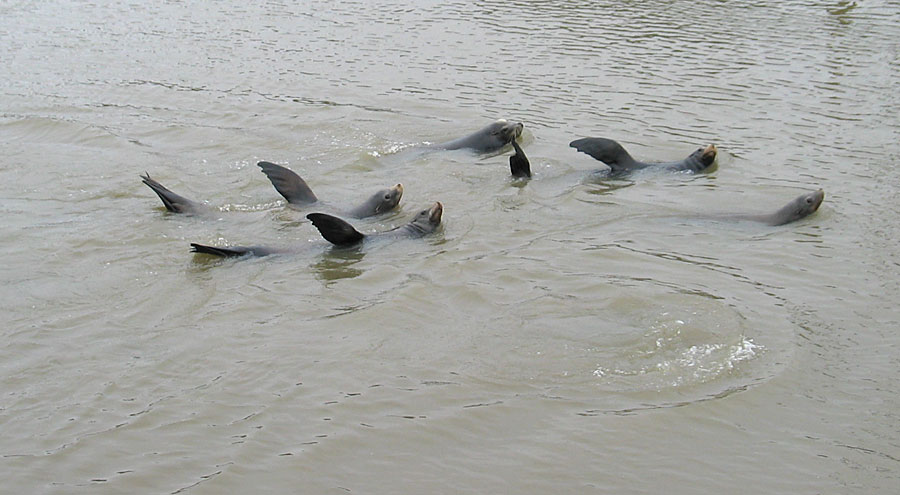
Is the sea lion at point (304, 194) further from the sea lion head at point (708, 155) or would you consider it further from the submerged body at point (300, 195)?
the sea lion head at point (708, 155)

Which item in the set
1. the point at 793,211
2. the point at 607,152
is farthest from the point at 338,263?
the point at 793,211

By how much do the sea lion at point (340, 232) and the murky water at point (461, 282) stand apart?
14 cm

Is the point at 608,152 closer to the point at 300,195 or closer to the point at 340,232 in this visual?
the point at 300,195

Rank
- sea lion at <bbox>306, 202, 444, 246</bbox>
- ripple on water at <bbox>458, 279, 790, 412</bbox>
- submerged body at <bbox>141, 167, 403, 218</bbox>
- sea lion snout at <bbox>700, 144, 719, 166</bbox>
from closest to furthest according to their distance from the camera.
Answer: ripple on water at <bbox>458, 279, 790, 412</bbox>, sea lion at <bbox>306, 202, 444, 246</bbox>, submerged body at <bbox>141, 167, 403, 218</bbox>, sea lion snout at <bbox>700, 144, 719, 166</bbox>

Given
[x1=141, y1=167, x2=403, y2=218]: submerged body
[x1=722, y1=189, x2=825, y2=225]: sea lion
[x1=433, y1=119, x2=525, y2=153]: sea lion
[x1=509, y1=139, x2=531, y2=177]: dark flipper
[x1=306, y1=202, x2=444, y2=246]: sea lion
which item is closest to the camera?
[x1=306, y1=202, x2=444, y2=246]: sea lion

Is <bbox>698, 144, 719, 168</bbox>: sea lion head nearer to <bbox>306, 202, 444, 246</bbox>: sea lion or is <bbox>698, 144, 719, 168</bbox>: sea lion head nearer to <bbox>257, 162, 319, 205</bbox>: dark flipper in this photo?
<bbox>306, 202, 444, 246</bbox>: sea lion

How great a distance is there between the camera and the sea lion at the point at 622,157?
31.3 feet

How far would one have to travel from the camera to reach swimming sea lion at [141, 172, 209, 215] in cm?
857

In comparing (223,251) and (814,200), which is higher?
(223,251)

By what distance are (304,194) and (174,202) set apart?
1148 mm

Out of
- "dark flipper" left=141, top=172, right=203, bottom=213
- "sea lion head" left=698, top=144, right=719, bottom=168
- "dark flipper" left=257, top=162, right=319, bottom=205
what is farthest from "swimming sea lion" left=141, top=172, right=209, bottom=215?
"sea lion head" left=698, top=144, right=719, bottom=168

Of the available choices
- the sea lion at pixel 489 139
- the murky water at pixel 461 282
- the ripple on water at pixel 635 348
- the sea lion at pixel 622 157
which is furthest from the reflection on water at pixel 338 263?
the sea lion at pixel 489 139

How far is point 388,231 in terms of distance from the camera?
827 cm

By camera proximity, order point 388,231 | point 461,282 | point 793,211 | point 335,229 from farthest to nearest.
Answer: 1. point 793,211
2. point 388,231
3. point 335,229
4. point 461,282
